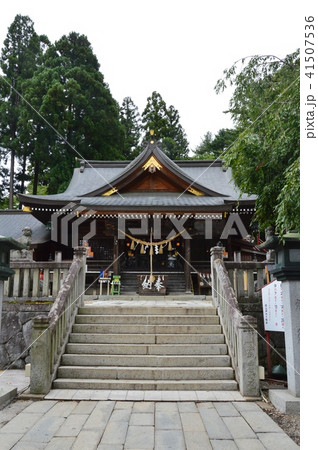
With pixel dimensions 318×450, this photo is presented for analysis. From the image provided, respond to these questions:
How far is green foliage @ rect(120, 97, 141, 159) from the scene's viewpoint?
35.8m

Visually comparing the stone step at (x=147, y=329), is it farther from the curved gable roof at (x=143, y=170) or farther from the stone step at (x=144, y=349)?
the curved gable roof at (x=143, y=170)

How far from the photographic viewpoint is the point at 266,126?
243 inches

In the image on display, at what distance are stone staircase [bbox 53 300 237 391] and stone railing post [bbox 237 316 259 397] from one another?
1.03 feet

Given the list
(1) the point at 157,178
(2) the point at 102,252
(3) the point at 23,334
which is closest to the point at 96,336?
(3) the point at 23,334

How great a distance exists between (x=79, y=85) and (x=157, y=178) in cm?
1628

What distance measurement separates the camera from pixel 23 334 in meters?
6.66

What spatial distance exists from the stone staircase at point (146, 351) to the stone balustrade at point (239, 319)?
0.78ft

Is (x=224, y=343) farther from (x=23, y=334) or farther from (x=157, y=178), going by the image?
(x=157, y=178)

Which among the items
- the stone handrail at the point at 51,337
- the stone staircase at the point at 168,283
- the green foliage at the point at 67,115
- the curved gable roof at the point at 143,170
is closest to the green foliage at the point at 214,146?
the green foliage at the point at 67,115

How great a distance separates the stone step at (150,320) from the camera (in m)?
6.39

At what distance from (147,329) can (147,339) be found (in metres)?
0.25

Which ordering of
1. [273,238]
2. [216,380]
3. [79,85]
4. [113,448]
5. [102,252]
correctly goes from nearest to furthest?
1. [113,448]
2. [273,238]
3. [216,380]
4. [102,252]
5. [79,85]

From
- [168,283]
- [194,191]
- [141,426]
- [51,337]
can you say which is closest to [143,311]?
[51,337]

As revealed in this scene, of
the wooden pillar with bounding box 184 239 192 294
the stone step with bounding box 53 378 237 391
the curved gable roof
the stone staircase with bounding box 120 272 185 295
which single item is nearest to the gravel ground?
the stone step with bounding box 53 378 237 391
